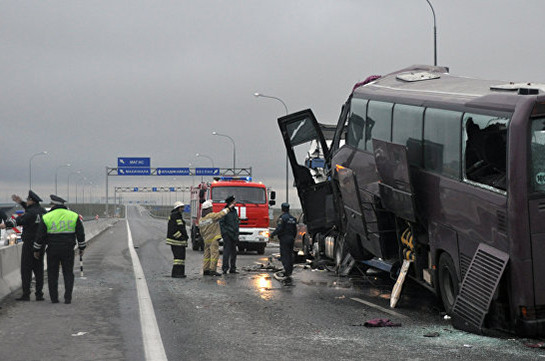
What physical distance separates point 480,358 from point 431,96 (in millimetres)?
4742

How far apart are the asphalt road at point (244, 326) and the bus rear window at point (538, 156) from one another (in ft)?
Answer: 5.94

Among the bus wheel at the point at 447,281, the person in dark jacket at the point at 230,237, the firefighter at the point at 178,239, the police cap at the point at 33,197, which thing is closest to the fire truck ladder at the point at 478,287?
the bus wheel at the point at 447,281

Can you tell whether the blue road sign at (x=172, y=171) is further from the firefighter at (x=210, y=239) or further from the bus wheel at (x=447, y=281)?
the bus wheel at (x=447, y=281)

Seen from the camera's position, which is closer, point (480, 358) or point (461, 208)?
point (480, 358)

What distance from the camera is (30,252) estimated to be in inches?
494

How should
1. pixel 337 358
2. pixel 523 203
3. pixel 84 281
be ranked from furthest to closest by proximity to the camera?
pixel 84 281 → pixel 523 203 → pixel 337 358

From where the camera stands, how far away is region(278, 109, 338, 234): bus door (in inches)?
692

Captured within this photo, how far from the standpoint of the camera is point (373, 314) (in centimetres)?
1090

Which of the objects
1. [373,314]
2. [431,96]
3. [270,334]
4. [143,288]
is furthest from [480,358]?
[143,288]

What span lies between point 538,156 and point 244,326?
13.7 feet

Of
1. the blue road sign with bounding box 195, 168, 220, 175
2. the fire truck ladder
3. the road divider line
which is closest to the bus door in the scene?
the road divider line

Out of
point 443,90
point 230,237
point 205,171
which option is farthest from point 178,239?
point 205,171

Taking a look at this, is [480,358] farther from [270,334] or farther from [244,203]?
[244,203]

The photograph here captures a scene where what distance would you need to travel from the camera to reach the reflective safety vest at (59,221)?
12.0 m
